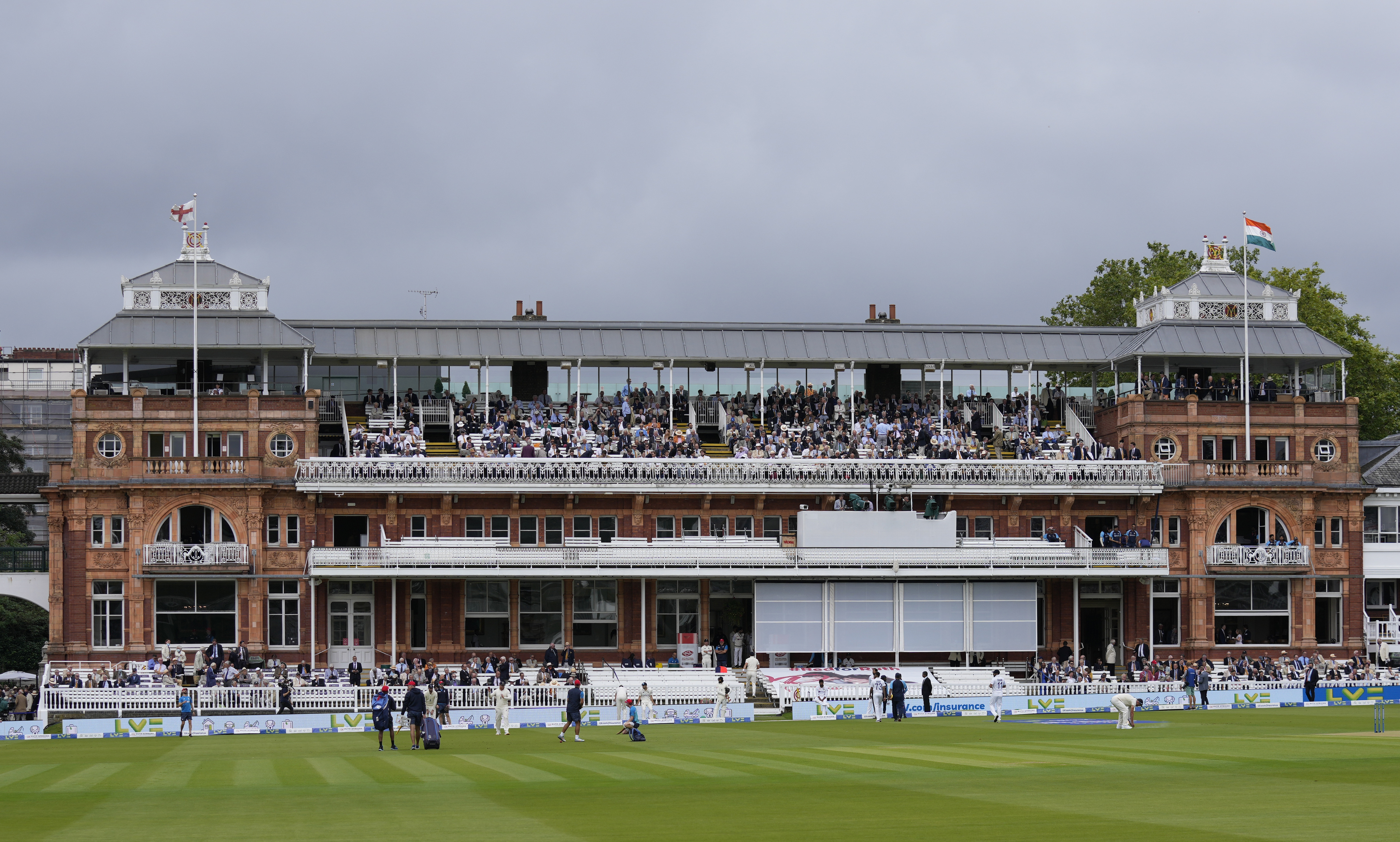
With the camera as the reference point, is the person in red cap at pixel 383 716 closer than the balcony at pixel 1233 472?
Yes

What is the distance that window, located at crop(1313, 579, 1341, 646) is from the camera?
64750 mm

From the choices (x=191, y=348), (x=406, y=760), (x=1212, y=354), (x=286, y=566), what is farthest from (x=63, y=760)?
(x=1212, y=354)

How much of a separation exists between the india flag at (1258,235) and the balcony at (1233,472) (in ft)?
26.2

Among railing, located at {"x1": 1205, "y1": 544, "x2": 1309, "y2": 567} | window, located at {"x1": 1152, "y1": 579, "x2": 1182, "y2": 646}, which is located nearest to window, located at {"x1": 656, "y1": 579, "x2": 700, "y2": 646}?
window, located at {"x1": 1152, "y1": 579, "x2": 1182, "y2": 646}

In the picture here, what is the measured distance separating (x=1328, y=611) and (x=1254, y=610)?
11.0ft

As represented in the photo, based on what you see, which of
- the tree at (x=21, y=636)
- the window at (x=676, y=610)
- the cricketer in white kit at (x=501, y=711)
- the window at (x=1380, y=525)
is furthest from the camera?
the tree at (x=21, y=636)

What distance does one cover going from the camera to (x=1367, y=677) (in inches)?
2240

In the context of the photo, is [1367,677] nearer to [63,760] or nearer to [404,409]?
[404,409]

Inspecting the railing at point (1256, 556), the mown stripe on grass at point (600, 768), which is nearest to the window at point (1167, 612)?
the railing at point (1256, 556)

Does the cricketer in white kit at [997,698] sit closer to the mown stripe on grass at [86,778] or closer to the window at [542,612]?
the window at [542,612]

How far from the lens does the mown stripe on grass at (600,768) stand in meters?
28.2

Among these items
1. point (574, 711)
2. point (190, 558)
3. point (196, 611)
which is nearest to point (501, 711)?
point (574, 711)

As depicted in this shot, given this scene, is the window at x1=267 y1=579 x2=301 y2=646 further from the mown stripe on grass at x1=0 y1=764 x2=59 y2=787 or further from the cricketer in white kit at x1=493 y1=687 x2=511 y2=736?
the mown stripe on grass at x1=0 y1=764 x2=59 y2=787

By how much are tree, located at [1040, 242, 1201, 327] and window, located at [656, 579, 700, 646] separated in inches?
1183
